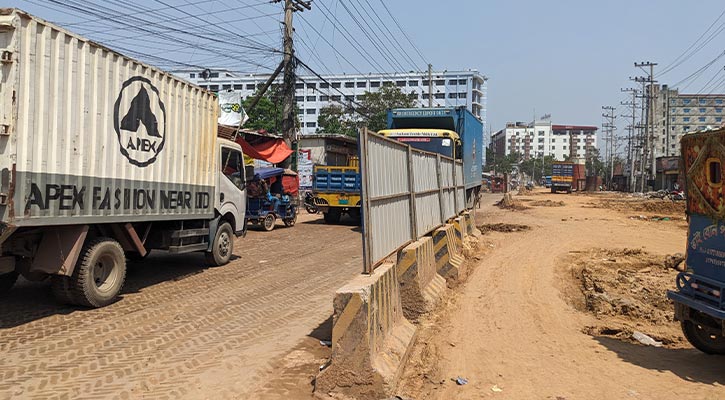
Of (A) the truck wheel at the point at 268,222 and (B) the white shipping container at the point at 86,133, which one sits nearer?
(B) the white shipping container at the point at 86,133

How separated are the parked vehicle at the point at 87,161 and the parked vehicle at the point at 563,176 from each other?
62.5m

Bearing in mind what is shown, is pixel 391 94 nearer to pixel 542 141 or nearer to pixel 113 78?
pixel 113 78

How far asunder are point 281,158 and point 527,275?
35.2 feet

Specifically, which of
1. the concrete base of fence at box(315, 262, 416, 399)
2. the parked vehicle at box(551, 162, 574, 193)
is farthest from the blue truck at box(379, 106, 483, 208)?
the parked vehicle at box(551, 162, 574, 193)

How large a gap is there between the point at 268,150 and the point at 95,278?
11.4 metres

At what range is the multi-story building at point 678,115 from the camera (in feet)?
286

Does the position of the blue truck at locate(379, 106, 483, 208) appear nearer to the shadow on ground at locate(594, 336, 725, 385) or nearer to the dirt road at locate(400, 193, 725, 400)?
the dirt road at locate(400, 193, 725, 400)

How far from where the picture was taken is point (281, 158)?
Result: 723 inches

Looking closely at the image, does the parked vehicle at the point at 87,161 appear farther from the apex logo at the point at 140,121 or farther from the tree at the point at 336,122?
the tree at the point at 336,122

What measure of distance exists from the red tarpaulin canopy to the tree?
28156mm

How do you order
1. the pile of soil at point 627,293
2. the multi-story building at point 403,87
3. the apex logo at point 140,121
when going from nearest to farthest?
the pile of soil at point 627,293 → the apex logo at point 140,121 → the multi-story building at point 403,87

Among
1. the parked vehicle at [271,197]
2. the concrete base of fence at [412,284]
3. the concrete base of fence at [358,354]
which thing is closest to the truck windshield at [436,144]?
the parked vehicle at [271,197]

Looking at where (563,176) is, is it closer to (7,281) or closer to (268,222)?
(268,222)

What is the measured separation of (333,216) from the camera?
1961cm
